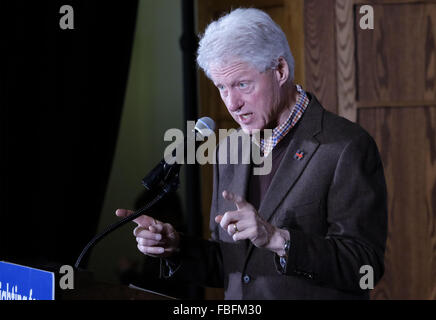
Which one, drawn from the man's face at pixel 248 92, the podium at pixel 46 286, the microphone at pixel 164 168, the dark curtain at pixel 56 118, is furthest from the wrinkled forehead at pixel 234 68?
the dark curtain at pixel 56 118

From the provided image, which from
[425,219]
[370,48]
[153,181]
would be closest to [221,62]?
[153,181]

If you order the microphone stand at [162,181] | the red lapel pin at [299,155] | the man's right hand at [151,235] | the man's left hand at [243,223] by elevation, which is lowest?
the man's right hand at [151,235]

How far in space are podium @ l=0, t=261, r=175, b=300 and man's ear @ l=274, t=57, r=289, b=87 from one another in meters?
0.63

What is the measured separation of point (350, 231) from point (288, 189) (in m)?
0.19

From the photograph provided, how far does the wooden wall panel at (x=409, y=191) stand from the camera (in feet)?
7.57

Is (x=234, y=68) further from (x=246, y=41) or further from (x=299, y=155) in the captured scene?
(x=299, y=155)

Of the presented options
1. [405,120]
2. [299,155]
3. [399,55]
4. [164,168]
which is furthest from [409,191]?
[164,168]

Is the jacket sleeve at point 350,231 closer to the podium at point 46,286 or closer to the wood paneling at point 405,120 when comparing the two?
the podium at point 46,286

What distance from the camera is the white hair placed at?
1.35 meters

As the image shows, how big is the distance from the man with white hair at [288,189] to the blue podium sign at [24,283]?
0.25 meters

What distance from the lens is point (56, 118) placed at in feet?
8.40

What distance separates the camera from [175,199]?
3697 millimetres
